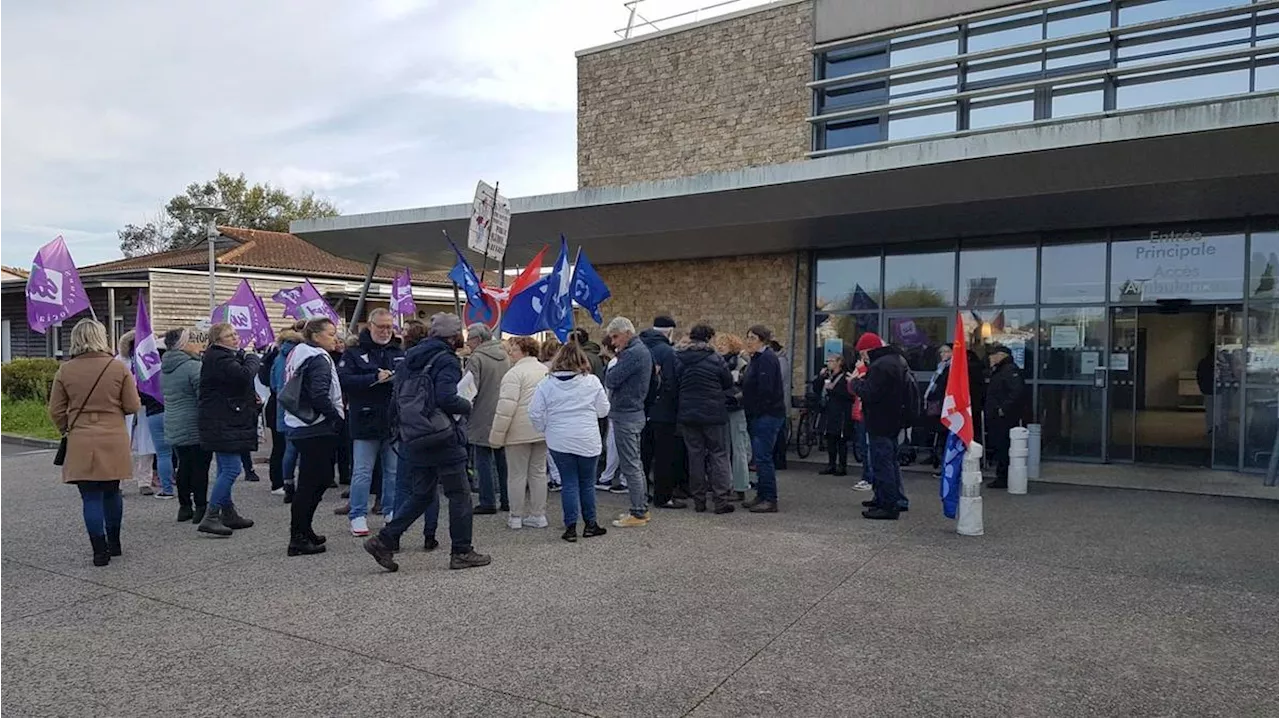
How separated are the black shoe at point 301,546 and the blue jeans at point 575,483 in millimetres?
2004

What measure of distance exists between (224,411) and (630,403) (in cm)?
348

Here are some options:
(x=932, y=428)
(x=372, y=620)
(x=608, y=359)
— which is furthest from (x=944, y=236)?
(x=372, y=620)

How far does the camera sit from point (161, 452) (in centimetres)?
931

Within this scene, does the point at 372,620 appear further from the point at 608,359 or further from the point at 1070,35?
the point at 1070,35

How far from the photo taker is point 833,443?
11383mm

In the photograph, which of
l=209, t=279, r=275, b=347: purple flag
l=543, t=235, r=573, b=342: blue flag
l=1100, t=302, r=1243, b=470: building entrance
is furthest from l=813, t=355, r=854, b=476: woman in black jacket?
l=209, t=279, r=275, b=347: purple flag

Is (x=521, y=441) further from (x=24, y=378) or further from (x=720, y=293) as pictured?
(x=24, y=378)

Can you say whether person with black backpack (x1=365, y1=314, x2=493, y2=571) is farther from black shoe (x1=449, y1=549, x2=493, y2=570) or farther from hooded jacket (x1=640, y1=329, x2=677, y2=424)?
hooded jacket (x1=640, y1=329, x2=677, y2=424)

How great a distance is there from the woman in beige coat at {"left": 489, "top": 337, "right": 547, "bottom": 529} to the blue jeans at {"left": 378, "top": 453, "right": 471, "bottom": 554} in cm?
127

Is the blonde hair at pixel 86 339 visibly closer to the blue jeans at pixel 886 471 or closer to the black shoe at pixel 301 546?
the black shoe at pixel 301 546

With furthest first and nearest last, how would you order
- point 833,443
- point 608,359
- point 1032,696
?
point 833,443
point 608,359
point 1032,696

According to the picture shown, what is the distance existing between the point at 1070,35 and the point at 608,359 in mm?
8320

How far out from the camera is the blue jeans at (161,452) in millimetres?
9273

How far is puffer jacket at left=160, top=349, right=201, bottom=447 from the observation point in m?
7.94
